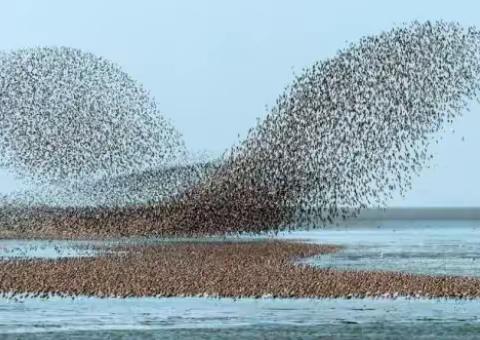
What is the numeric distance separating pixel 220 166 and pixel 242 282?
1508 inches

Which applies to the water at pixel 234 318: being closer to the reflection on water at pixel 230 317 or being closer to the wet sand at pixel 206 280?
the reflection on water at pixel 230 317

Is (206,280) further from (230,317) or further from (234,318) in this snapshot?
(234,318)

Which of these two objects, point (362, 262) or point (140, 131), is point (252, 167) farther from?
point (362, 262)

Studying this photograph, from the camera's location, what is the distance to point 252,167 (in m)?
77.8

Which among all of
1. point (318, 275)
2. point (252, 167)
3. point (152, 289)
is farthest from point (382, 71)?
point (152, 289)

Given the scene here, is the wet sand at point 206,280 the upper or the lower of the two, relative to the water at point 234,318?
upper

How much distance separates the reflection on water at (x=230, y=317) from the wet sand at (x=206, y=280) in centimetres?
98

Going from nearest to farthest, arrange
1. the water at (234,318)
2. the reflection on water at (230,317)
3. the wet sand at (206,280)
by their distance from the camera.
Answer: the water at (234,318), the reflection on water at (230,317), the wet sand at (206,280)

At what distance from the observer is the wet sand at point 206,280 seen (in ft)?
138

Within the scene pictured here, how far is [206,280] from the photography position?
44594mm

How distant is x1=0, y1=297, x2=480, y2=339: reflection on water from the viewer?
34.3 meters

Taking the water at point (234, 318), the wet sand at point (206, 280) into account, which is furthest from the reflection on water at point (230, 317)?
the wet sand at point (206, 280)

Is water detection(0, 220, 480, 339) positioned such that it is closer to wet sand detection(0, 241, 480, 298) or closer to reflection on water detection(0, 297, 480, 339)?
reflection on water detection(0, 297, 480, 339)

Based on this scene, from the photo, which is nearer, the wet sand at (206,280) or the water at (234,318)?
the water at (234,318)
